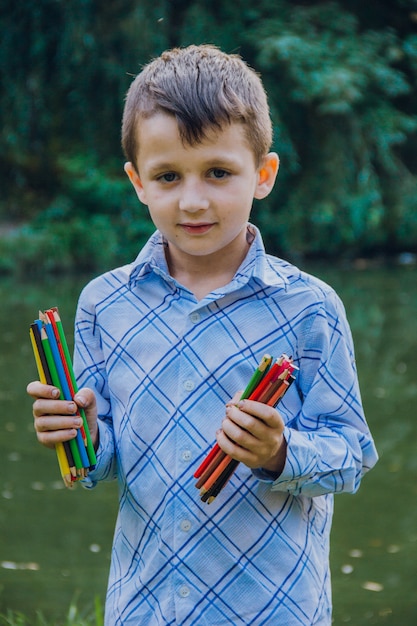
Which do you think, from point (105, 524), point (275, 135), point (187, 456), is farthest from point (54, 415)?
point (275, 135)

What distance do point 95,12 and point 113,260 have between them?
370 cm

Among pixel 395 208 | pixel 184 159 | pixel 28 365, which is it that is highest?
pixel 395 208

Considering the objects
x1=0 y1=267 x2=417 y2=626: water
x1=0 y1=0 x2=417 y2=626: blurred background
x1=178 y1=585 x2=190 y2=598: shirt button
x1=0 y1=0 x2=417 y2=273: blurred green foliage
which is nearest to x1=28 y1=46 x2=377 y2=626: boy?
x1=178 y1=585 x2=190 y2=598: shirt button

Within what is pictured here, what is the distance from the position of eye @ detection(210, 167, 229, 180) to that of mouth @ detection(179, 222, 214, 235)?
0.08 m

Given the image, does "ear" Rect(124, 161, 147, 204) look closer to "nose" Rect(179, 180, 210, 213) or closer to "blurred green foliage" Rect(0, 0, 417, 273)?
"nose" Rect(179, 180, 210, 213)

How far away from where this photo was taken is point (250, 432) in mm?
1541

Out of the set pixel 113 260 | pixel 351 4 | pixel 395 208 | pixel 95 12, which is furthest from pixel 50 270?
pixel 351 4

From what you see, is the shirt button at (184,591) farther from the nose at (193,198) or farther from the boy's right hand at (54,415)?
the nose at (193,198)

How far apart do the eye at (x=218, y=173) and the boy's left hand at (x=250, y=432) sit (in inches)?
15.5

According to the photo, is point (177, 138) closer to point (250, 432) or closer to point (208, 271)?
point (208, 271)

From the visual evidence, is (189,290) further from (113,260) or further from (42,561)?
(113,260)

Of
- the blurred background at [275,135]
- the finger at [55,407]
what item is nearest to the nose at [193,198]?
the finger at [55,407]

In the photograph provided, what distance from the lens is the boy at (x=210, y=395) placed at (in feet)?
5.51

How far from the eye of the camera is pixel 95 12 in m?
15.3
